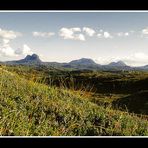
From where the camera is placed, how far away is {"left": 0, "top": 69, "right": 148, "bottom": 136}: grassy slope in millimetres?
7134

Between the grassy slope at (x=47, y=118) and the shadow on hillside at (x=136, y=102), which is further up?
the grassy slope at (x=47, y=118)

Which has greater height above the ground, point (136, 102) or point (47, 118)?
point (47, 118)

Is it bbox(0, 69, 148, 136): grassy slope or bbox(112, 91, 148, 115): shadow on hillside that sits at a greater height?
bbox(0, 69, 148, 136): grassy slope

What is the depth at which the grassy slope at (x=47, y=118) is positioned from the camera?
713cm

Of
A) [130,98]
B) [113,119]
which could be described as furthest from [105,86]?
[113,119]

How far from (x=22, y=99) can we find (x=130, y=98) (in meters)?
43.2

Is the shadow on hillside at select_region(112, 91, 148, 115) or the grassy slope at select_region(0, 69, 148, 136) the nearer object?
the grassy slope at select_region(0, 69, 148, 136)

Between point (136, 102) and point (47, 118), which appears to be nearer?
point (47, 118)

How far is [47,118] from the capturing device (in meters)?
8.13

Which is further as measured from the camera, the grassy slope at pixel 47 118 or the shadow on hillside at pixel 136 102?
the shadow on hillside at pixel 136 102
